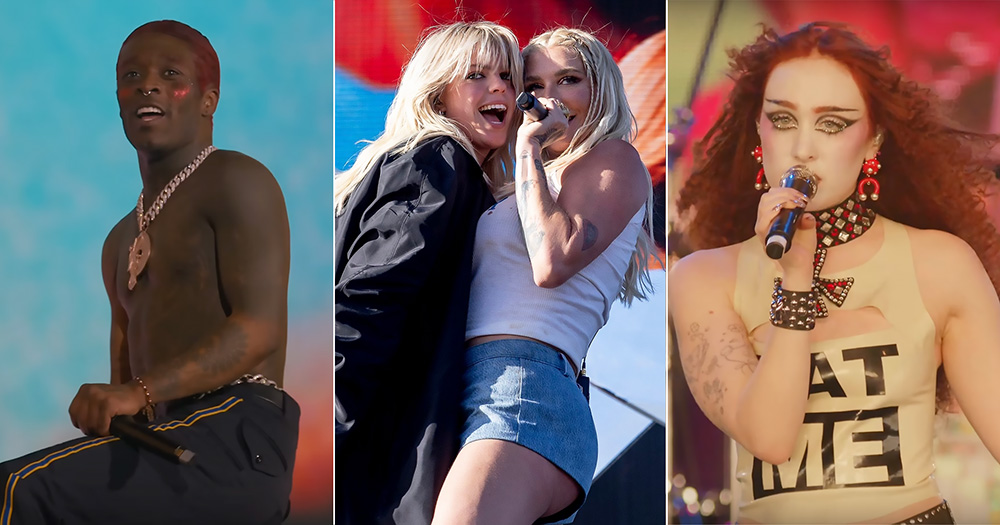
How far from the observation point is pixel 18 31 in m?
3.88

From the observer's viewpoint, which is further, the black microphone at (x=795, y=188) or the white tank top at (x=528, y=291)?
the black microphone at (x=795, y=188)

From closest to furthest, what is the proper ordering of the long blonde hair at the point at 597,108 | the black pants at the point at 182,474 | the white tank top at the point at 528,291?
the white tank top at the point at 528,291, the long blonde hair at the point at 597,108, the black pants at the point at 182,474

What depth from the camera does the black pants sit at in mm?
3477

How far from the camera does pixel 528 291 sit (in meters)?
2.23

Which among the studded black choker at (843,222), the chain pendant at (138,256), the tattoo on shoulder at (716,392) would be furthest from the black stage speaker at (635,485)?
the chain pendant at (138,256)

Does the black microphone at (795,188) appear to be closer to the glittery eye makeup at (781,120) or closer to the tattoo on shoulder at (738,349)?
the glittery eye makeup at (781,120)

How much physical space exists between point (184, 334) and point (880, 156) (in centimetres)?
262

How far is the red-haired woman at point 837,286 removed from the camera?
11.5 ft

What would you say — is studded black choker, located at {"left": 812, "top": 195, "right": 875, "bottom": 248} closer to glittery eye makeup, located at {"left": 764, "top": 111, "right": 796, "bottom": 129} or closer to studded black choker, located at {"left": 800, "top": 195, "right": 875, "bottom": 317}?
studded black choker, located at {"left": 800, "top": 195, "right": 875, "bottom": 317}

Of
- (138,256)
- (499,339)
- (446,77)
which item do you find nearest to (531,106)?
(446,77)

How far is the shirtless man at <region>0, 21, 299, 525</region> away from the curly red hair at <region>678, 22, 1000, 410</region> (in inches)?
64.5

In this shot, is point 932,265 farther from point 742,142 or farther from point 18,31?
point 18,31

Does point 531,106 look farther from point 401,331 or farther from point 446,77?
point 401,331

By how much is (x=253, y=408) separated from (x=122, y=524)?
59 cm
